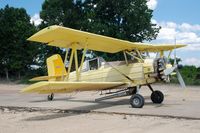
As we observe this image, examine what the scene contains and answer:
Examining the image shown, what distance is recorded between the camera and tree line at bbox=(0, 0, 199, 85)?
43312 millimetres

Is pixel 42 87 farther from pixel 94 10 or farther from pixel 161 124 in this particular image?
pixel 94 10

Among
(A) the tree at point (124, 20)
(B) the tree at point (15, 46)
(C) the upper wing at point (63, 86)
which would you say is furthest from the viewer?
(B) the tree at point (15, 46)

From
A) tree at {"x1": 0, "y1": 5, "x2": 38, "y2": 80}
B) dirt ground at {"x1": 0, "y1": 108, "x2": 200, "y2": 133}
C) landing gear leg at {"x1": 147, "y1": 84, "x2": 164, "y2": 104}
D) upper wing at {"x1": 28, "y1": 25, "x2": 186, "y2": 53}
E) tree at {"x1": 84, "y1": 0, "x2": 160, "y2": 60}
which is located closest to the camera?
dirt ground at {"x1": 0, "y1": 108, "x2": 200, "y2": 133}

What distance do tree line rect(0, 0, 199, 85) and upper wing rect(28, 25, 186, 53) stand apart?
24.8m

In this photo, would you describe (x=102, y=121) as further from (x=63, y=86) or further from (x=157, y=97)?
(x=157, y=97)

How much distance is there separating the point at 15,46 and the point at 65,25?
762 centimetres

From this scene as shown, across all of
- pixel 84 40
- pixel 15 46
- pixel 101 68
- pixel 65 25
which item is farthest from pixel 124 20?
pixel 84 40

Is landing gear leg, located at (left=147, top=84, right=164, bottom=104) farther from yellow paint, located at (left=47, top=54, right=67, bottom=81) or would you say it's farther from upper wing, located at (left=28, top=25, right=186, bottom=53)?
yellow paint, located at (left=47, top=54, right=67, bottom=81)

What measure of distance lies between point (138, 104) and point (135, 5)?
31.7 m

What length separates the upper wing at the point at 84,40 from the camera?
12734 millimetres

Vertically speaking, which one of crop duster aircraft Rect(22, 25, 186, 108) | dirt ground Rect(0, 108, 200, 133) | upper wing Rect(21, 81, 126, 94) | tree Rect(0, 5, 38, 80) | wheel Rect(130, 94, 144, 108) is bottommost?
dirt ground Rect(0, 108, 200, 133)

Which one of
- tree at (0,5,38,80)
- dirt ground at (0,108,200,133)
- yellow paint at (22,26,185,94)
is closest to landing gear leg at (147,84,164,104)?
yellow paint at (22,26,185,94)

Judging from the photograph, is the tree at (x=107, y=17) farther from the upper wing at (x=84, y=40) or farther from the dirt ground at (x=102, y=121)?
the dirt ground at (x=102, y=121)

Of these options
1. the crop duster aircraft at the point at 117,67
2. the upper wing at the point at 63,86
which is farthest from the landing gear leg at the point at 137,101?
the upper wing at the point at 63,86
